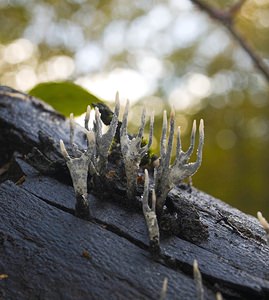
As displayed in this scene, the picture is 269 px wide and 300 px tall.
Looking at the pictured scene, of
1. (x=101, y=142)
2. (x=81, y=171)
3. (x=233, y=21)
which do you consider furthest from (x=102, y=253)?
(x=233, y=21)

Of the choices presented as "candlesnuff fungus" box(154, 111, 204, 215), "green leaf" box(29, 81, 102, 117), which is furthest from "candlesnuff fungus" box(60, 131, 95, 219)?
"green leaf" box(29, 81, 102, 117)

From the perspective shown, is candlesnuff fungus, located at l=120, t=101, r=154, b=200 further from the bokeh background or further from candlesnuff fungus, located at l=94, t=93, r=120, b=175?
the bokeh background

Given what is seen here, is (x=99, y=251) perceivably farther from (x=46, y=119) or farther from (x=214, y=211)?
(x=46, y=119)

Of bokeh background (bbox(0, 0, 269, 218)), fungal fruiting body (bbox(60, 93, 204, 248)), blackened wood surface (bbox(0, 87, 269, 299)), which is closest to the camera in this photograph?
blackened wood surface (bbox(0, 87, 269, 299))

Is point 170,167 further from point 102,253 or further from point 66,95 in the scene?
point 66,95

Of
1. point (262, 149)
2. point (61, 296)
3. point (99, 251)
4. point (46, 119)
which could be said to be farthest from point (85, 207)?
point (262, 149)

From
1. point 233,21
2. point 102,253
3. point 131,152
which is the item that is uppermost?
point 233,21

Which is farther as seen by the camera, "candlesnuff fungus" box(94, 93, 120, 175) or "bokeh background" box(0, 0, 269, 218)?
"bokeh background" box(0, 0, 269, 218)
